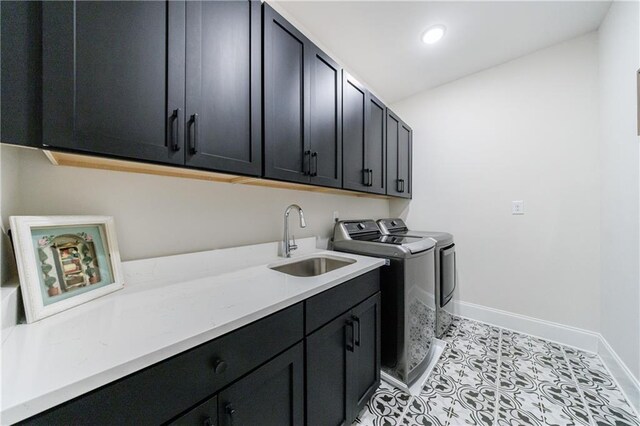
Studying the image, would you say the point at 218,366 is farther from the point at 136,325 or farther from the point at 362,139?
the point at 362,139

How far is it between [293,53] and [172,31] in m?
0.63

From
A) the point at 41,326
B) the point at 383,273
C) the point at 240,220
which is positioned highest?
the point at 240,220

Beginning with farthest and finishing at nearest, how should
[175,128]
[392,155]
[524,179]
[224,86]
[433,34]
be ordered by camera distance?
[392,155], [524,179], [433,34], [224,86], [175,128]

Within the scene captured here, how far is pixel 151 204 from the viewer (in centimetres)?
107

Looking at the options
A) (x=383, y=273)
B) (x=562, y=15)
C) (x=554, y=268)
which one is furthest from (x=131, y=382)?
(x=562, y=15)

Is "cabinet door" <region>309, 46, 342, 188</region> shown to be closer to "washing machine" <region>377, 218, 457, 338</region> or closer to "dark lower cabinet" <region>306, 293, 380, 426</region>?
"dark lower cabinet" <region>306, 293, 380, 426</region>

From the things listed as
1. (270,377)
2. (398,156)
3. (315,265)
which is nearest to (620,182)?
(398,156)

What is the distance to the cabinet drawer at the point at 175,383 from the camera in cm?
44

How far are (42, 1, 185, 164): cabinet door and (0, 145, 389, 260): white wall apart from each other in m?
0.30

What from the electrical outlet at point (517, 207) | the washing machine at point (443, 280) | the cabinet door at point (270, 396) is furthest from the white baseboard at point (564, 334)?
the cabinet door at point (270, 396)

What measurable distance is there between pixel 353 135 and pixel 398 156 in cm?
89

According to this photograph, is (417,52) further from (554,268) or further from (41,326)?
(41,326)

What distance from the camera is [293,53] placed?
127 centimetres

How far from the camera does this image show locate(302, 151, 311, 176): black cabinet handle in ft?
4.38
